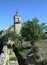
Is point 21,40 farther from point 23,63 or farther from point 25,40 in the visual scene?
point 23,63

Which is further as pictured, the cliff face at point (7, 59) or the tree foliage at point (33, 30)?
the tree foliage at point (33, 30)

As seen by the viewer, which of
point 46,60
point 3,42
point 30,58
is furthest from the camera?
point 3,42

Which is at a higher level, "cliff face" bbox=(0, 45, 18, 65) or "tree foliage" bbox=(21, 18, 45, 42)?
"tree foliage" bbox=(21, 18, 45, 42)

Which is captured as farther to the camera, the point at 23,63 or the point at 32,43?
the point at 32,43

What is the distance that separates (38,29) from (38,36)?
5.58 ft

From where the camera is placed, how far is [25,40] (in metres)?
58.3

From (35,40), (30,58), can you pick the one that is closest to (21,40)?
(35,40)

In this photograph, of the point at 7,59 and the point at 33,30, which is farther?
the point at 33,30

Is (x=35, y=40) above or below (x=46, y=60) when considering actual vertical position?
above

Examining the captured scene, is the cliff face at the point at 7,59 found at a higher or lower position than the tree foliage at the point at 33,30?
lower

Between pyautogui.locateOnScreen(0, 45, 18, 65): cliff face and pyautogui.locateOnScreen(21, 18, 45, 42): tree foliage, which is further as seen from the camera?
pyautogui.locateOnScreen(21, 18, 45, 42): tree foliage

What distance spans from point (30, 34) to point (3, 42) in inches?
453

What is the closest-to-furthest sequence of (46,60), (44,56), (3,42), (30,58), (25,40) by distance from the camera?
(46,60), (44,56), (30,58), (25,40), (3,42)

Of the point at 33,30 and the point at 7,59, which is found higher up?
the point at 33,30
